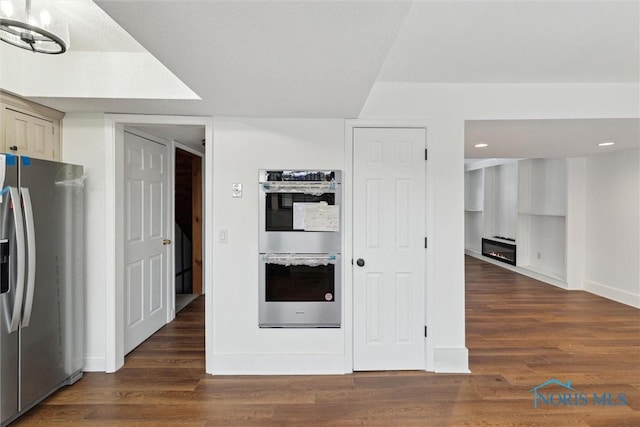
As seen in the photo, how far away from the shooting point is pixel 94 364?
8.82 feet

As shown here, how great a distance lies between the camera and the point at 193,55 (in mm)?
1592

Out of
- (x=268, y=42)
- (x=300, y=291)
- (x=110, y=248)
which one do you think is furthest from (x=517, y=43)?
(x=110, y=248)

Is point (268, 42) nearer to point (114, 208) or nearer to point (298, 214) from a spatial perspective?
point (298, 214)

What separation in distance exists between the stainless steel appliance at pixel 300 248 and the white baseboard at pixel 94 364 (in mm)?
1338

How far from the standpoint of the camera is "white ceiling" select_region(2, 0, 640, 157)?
129 cm

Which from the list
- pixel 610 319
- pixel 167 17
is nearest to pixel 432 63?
pixel 167 17

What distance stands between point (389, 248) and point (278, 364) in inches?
52.7

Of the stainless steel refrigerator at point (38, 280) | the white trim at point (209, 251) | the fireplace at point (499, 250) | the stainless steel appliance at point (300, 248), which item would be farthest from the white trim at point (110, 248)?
the fireplace at point (499, 250)

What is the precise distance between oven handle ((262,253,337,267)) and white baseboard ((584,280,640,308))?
176 inches

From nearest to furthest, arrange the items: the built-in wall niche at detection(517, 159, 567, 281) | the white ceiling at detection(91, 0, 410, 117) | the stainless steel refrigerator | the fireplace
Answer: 1. the white ceiling at detection(91, 0, 410, 117)
2. the stainless steel refrigerator
3. the built-in wall niche at detection(517, 159, 567, 281)
4. the fireplace

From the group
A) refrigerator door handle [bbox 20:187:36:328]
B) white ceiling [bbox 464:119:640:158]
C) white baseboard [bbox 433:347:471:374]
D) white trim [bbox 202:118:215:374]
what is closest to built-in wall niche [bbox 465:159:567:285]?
white ceiling [bbox 464:119:640:158]

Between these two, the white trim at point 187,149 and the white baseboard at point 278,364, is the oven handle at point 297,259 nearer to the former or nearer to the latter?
the white baseboard at point 278,364

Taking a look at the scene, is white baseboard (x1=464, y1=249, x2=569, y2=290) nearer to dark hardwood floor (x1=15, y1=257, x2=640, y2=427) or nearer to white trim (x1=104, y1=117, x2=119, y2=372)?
dark hardwood floor (x1=15, y1=257, x2=640, y2=427)

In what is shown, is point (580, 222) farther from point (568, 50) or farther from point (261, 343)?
point (261, 343)
